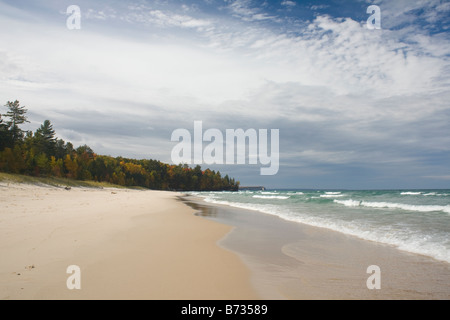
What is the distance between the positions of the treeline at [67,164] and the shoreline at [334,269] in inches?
1947

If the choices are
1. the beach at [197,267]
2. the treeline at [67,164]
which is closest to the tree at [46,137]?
the treeline at [67,164]

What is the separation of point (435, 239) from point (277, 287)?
302 inches

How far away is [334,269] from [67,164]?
241 ft

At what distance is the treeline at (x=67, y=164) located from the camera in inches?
1917

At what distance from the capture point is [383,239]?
9.70 m

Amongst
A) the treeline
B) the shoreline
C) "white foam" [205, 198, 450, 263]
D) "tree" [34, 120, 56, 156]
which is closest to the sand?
the shoreline

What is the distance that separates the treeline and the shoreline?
49.4 metres

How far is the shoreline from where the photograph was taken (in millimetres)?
4738

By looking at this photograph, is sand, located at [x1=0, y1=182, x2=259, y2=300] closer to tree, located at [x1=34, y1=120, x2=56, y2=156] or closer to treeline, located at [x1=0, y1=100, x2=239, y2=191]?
treeline, located at [x1=0, y1=100, x2=239, y2=191]

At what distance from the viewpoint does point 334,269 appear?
611cm

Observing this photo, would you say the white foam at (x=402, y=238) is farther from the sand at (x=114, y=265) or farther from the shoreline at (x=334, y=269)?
the sand at (x=114, y=265)

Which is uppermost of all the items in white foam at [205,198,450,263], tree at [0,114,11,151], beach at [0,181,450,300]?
tree at [0,114,11,151]

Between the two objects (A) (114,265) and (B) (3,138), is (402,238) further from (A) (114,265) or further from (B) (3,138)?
(B) (3,138)

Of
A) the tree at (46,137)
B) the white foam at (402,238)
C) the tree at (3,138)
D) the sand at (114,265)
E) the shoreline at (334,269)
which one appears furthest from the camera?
the tree at (46,137)
